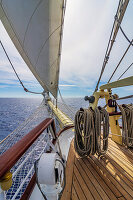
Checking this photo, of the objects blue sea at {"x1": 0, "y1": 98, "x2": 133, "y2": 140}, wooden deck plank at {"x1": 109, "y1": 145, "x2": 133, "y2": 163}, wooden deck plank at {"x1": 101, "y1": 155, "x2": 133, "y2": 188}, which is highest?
wooden deck plank at {"x1": 109, "y1": 145, "x2": 133, "y2": 163}

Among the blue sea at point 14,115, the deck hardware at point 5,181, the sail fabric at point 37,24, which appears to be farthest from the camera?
the blue sea at point 14,115

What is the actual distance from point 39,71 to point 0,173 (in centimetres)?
401

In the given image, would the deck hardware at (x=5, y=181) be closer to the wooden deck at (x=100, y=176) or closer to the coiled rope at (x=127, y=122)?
the wooden deck at (x=100, y=176)

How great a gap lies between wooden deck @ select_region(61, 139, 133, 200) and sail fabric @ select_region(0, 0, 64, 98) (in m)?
3.12

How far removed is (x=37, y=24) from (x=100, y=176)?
3.44m

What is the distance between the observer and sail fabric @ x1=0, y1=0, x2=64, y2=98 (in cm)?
229

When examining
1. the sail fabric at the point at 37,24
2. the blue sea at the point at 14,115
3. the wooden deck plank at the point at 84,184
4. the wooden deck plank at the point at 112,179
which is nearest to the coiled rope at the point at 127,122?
the wooden deck plank at the point at 112,179

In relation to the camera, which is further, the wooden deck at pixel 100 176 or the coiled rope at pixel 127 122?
the coiled rope at pixel 127 122

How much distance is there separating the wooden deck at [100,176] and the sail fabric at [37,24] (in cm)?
312

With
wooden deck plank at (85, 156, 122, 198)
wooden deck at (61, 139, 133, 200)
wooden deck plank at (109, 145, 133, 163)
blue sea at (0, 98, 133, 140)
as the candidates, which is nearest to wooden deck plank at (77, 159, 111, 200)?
wooden deck at (61, 139, 133, 200)

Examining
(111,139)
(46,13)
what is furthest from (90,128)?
(46,13)

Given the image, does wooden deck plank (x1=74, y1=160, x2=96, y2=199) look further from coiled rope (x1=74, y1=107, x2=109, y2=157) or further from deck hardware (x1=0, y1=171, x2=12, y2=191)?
deck hardware (x1=0, y1=171, x2=12, y2=191)

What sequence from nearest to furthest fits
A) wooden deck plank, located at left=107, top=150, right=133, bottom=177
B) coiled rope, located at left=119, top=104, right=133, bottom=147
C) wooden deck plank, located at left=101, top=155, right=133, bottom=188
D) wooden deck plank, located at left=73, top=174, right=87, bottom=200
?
wooden deck plank, located at left=73, top=174, right=87, bottom=200, wooden deck plank, located at left=101, top=155, right=133, bottom=188, wooden deck plank, located at left=107, top=150, right=133, bottom=177, coiled rope, located at left=119, top=104, right=133, bottom=147

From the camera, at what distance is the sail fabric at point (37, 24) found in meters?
2.29
